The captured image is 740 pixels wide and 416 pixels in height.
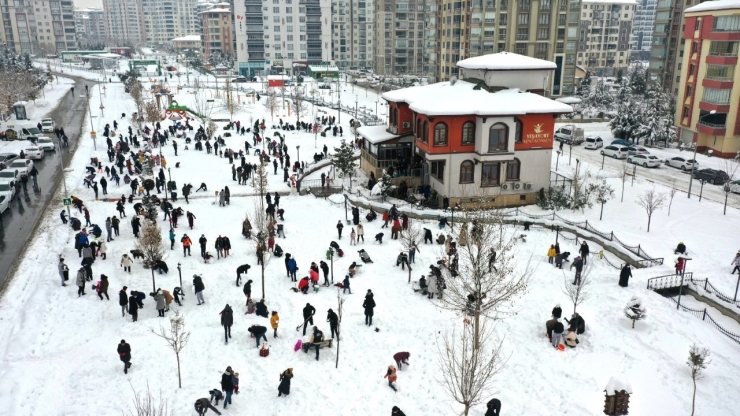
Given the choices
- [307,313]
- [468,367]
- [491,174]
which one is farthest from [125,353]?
[491,174]

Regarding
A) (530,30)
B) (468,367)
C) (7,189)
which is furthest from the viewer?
(530,30)

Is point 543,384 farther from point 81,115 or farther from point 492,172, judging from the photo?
point 81,115

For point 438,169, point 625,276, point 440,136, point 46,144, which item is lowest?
point 625,276

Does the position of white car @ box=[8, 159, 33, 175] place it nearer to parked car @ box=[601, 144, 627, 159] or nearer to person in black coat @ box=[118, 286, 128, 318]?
person in black coat @ box=[118, 286, 128, 318]

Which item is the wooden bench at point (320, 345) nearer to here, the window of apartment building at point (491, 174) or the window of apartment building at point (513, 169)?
the window of apartment building at point (491, 174)

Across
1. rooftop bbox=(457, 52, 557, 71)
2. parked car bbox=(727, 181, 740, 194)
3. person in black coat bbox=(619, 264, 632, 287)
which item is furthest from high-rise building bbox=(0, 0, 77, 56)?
person in black coat bbox=(619, 264, 632, 287)

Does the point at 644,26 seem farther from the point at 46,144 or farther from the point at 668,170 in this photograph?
the point at 46,144

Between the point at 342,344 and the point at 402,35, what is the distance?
11245 centimetres

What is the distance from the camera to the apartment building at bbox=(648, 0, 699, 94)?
7815 centimetres

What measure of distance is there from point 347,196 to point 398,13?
96.5 metres

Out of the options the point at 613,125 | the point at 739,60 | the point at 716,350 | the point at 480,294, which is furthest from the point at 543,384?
the point at 613,125

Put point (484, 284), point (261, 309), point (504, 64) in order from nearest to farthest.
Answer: point (261, 309) → point (484, 284) → point (504, 64)

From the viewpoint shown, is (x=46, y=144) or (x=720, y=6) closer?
(x=720, y=6)

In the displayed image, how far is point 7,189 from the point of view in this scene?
34.6 metres
